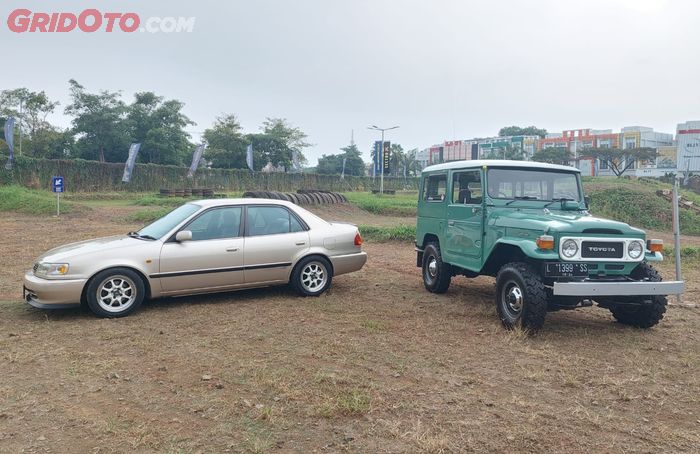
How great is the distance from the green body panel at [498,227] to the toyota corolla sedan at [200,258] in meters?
1.31

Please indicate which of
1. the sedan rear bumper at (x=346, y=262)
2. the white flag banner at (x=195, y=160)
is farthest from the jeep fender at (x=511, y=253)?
the white flag banner at (x=195, y=160)

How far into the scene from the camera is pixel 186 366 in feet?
15.4

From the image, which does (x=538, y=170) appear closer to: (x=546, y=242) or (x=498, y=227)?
(x=498, y=227)

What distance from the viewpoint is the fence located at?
31066 mm

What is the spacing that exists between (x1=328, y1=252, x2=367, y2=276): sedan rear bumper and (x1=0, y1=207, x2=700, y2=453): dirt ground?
68 cm

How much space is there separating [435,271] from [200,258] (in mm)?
3542

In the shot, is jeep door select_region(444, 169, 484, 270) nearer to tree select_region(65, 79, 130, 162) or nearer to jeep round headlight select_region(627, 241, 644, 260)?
jeep round headlight select_region(627, 241, 644, 260)

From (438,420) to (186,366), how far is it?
91.1 inches

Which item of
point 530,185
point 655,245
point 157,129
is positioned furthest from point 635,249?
point 157,129

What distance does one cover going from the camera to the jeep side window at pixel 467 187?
275 inches

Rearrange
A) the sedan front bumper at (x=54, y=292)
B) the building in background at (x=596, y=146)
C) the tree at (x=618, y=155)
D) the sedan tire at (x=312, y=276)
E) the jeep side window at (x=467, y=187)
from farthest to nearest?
the building in background at (x=596, y=146), the tree at (x=618, y=155), the sedan tire at (x=312, y=276), the jeep side window at (x=467, y=187), the sedan front bumper at (x=54, y=292)

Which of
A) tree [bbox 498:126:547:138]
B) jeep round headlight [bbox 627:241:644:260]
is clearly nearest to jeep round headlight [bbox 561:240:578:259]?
jeep round headlight [bbox 627:241:644:260]

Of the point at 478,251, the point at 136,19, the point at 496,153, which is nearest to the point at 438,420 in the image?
the point at 478,251

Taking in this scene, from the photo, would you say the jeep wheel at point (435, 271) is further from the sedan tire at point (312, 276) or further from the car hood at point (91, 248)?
the car hood at point (91, 248)
